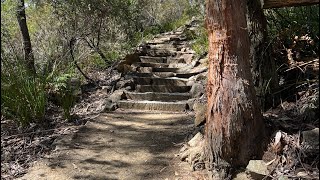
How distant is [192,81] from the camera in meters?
6.82

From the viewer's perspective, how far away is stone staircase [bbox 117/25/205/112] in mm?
5820

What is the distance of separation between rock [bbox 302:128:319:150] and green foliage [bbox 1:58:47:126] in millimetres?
3312

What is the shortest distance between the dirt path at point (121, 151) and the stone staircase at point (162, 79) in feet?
1.96

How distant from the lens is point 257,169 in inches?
116

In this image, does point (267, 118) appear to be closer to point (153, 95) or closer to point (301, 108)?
point (301, 108)

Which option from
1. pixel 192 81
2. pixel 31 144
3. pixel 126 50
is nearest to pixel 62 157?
pixel 31 144

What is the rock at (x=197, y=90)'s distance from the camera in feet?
19.8

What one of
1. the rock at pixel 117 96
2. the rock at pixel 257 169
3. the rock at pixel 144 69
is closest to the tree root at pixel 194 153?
the rock at pixel 257 169

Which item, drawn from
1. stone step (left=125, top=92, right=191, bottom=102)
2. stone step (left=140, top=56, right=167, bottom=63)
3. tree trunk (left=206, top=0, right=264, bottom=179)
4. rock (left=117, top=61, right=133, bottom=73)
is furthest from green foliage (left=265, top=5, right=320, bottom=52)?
stone step (left=140, top=56, right=167, bottom=63)

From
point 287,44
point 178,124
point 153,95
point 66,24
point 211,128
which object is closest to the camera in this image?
point 211,128

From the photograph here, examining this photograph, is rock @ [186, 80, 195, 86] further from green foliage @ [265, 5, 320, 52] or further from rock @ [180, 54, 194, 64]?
green foliage @ [265, 5, 320, 52]

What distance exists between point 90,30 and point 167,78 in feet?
7.98

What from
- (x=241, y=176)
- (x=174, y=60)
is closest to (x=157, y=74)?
(x=174, y=60)

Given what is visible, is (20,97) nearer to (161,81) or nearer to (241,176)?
(241,176)
